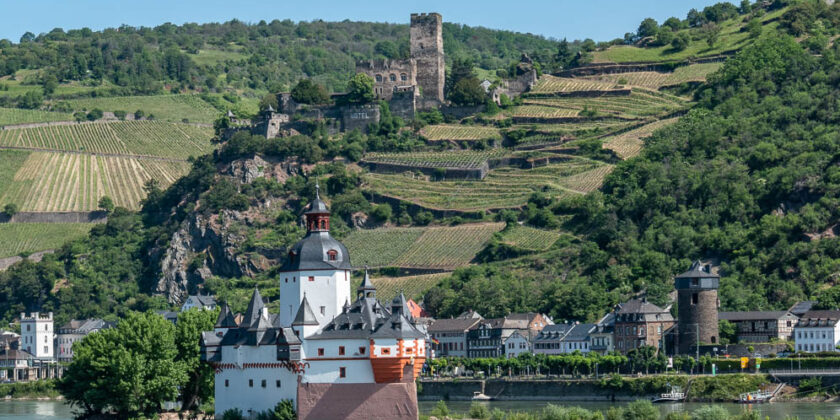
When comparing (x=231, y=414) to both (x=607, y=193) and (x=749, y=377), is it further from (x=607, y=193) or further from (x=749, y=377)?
(x=607, y=193)

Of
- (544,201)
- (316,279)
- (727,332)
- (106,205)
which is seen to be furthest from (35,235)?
(316,279)

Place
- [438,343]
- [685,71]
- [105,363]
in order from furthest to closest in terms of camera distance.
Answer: [685,71], [438,343], [105,363]

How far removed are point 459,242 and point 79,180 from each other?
2165 inches

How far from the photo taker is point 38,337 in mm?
141125

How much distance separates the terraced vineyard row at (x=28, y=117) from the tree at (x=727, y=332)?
113368mm

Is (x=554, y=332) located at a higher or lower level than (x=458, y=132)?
lower

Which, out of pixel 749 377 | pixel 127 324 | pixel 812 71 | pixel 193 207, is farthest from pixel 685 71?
pixel 127 324

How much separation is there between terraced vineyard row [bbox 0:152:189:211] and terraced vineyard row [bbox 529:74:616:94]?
42589 millimetres

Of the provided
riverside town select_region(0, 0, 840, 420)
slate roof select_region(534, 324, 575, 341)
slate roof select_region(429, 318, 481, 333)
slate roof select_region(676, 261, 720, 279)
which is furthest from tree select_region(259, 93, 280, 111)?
slate roof select_region(676, 261, 720, 279)

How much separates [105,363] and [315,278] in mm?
13076

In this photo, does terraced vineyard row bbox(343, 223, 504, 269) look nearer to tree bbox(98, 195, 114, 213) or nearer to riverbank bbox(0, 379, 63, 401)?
riverbank bbox(0, 379, 63, 401)

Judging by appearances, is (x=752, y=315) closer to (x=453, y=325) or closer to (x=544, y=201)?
(x=453, y=325)

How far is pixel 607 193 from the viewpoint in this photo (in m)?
138

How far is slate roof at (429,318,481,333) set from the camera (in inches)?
4788
